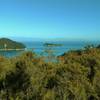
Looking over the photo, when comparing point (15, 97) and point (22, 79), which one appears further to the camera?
point (22, 79)

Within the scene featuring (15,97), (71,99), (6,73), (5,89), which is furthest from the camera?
(6,73)

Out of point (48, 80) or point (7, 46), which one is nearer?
point (48, 80)

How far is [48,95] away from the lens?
394 inches

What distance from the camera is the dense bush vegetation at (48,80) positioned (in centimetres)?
1010

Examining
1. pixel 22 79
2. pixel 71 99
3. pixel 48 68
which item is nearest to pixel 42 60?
pixel 48 68

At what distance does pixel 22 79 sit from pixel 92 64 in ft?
11.7

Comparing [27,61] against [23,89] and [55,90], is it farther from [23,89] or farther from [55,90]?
[55,90]

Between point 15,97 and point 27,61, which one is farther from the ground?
point 27,61

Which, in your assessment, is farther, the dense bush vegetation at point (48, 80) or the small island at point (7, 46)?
the small island at point (7, 46)

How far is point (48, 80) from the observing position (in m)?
11.5

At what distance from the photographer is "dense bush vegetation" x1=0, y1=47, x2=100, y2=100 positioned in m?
10.1

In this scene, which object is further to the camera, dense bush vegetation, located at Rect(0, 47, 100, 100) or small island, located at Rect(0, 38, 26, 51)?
small island, located at Rect(0, 38, 26, 51)

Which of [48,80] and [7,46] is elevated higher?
[7,46]

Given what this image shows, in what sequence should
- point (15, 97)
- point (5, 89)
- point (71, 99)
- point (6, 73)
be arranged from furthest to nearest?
1. point (6, 73)
2. point (5, 89)
3. point (15, 97)
4. point (71, 99)
